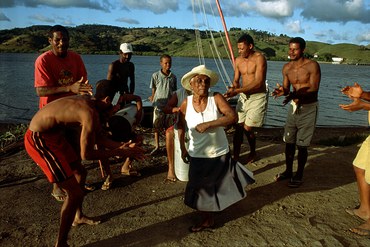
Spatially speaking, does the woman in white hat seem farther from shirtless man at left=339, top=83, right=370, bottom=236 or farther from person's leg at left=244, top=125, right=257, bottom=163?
person's leg at left=244, top=125, right=257, bottom=163

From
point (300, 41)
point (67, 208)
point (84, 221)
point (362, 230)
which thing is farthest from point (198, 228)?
point (300, 41)

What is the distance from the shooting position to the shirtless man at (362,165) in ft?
11.6

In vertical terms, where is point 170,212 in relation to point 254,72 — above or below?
below

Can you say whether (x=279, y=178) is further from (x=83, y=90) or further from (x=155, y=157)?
(x=83, y=90)

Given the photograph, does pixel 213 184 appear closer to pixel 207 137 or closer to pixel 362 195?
pixel 207 137

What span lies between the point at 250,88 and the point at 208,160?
247 centimetres

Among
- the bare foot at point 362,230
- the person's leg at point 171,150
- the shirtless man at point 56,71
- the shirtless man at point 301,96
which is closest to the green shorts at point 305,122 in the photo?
the shirtless man at point 301,96

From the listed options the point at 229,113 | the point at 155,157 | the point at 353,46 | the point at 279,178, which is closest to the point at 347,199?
the point at 279,178

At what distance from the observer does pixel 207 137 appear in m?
3.68

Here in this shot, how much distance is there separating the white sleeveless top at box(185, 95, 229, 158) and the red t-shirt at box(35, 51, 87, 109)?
1.71 m

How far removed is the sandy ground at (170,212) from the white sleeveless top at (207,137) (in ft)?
3.09

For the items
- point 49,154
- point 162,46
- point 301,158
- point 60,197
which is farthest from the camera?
point 162,46

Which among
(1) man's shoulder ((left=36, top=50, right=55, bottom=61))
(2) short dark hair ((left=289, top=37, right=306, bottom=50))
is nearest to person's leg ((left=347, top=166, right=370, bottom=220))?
(2) short dark hair ((left=289, top=37, right=306, bottom=50))

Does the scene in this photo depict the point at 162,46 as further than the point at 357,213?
Yes
